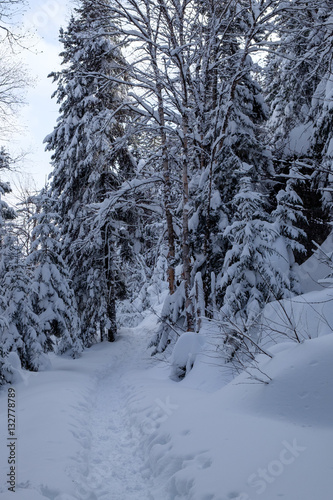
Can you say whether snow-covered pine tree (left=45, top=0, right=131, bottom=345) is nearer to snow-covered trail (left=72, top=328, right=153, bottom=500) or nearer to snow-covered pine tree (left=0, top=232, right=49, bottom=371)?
snow-covered pine tree (left=0, top=232, right=49, bottom=371)

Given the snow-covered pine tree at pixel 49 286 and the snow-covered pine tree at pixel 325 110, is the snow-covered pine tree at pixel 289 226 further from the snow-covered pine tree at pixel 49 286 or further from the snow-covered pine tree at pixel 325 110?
the snow-covered pine tree at pixel 49 286

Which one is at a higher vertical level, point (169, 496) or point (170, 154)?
point (170, 154)

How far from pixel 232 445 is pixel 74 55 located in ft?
58.9

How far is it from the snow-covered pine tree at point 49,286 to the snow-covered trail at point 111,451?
3300 millimetres

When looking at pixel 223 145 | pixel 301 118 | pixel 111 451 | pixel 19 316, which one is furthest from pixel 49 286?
pixel 301 118

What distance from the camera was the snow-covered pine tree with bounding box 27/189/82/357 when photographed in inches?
543

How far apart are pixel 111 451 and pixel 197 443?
1753 millimetres

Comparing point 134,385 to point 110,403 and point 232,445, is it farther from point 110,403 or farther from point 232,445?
point 232,445

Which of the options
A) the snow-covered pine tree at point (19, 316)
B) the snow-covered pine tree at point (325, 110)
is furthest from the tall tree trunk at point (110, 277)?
the snow-covered pine tree at point (325, 110)

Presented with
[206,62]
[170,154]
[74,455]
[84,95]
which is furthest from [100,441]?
[84,95]

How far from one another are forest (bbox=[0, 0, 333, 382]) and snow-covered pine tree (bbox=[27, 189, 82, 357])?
0.18 ft

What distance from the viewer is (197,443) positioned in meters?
4.82

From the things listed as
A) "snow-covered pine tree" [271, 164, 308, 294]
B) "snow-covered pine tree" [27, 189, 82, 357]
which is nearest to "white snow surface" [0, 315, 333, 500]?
"snow-covered pine tree" [271, 164, 308, 294]

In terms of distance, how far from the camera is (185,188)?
435 inches
